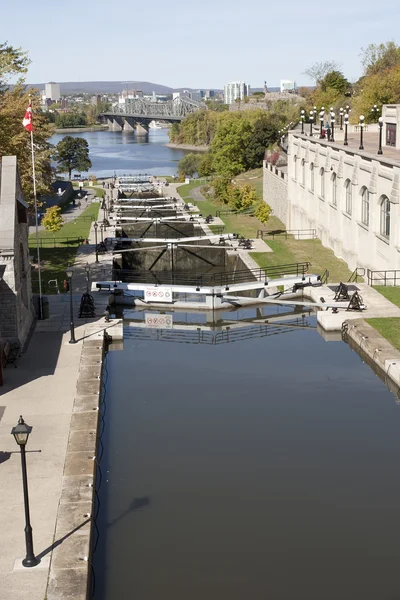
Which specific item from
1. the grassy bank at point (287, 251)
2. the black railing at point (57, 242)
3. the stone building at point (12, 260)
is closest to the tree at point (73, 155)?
the grassy bank at point (287, 251)

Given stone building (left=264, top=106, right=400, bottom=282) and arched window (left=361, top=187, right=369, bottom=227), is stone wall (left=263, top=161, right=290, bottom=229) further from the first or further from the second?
arched window (left=361, top=187, right=369, bottom=227)

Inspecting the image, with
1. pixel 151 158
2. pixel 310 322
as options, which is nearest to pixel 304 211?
pixel 310 322

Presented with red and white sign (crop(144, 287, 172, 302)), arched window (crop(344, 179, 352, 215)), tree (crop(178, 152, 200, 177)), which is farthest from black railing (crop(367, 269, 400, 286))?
tree (crop(178, 152, 200, 177))

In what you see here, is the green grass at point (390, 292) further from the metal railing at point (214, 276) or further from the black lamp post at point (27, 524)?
the black lamp post at point (27, 524)

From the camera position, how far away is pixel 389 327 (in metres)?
31.5

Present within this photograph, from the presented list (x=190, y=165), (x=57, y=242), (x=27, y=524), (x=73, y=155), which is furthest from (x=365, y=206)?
(x=73, y=155)

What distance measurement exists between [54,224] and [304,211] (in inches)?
736

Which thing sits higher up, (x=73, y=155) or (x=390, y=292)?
(x=73, y=155)

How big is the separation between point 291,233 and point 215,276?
1422cm

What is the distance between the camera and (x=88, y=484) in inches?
723

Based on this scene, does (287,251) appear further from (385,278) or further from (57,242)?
(57,242)

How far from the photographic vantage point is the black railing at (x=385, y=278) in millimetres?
37844

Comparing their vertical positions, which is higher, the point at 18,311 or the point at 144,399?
the point at 18,311

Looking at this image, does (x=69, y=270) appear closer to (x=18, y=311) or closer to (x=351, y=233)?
(x=18, y=311)
